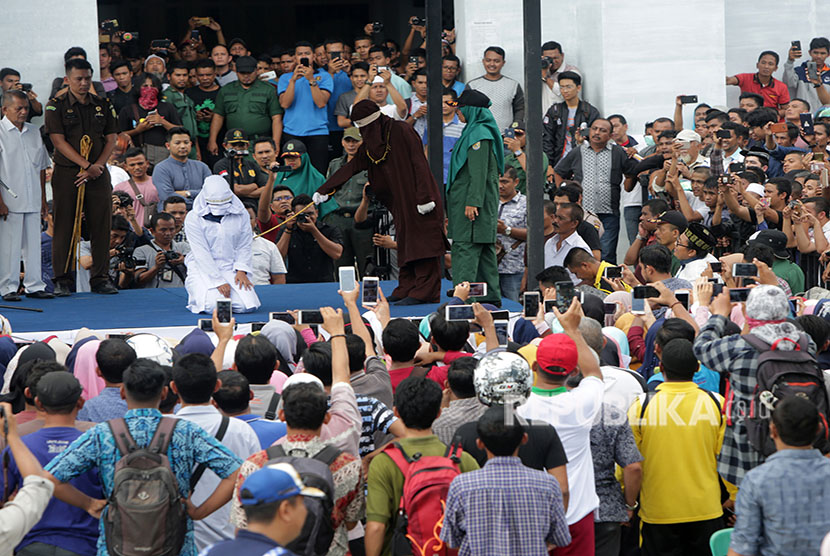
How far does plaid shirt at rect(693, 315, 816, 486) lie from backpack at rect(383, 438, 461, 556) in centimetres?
132

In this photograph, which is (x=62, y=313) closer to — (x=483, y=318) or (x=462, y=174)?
(x=462, y=174)

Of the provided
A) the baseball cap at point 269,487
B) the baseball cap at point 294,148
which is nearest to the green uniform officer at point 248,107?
the baseball cap at point 294,148

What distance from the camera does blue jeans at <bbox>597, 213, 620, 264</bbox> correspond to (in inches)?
469

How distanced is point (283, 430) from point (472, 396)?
0.74 m

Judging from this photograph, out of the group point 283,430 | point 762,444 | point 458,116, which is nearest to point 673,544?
point 762,444

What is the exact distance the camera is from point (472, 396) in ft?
14.9

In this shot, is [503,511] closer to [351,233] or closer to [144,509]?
[144,509]

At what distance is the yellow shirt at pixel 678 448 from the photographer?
4770mm

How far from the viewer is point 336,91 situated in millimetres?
12852

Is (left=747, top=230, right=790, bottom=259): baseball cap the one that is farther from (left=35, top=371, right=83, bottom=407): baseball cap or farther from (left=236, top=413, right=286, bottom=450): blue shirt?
(left=35, top=371, right=83, bottom=407): baseball cap

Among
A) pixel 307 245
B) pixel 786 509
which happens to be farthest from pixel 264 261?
pixel 786 509

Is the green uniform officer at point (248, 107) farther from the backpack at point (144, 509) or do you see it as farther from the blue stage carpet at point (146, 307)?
the backpack at point (144, 509)

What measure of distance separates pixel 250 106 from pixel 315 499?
9386 millimetres

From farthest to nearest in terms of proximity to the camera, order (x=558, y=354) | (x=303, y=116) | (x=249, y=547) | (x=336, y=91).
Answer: (x=336, y=91)
(x=303, y=116)
(x=558, y=354)
(x=249, y=547)
